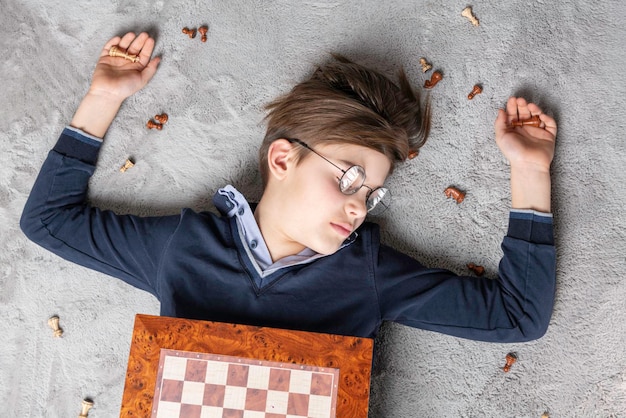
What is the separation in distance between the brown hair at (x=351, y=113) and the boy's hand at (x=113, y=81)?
349 millimetres

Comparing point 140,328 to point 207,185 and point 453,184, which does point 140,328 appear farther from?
point 453,184

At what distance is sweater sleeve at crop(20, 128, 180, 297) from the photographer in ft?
4.57

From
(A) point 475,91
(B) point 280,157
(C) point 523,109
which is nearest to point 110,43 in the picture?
(B) point 280,157

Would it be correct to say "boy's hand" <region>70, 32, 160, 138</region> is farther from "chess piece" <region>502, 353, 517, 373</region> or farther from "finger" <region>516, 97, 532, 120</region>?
"chess piece" <region>502, 353, 517, 373</region>

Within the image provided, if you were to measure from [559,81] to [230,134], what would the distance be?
2.69 ft

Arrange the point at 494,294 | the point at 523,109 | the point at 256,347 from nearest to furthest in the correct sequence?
the point at 256,347 → the point at 494,294 → the point at 523,109

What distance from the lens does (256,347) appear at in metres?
1.24

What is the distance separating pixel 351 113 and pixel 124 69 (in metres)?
0.61

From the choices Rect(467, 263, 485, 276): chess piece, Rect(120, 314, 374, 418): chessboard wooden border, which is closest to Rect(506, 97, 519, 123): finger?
Rect(467, 263, 485, 276): chess piece

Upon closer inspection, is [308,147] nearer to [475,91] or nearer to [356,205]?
[356,205]

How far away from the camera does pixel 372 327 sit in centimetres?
Result: 136

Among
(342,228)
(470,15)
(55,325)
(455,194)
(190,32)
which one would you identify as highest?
(470,15)

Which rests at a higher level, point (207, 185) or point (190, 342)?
point (207, 185)

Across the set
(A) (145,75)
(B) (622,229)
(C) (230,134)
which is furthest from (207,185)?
(B) (622,229)
